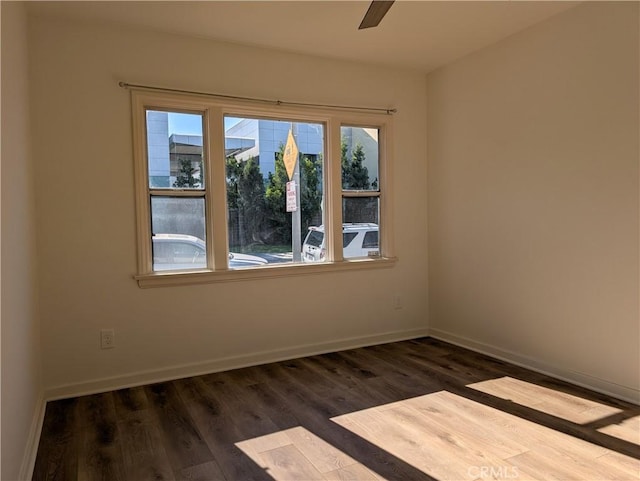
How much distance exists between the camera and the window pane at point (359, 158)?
13.4 ft

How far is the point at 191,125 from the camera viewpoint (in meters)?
3.44

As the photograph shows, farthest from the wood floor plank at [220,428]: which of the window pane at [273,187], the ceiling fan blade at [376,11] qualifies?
the ceiling fan blade at [376,11]

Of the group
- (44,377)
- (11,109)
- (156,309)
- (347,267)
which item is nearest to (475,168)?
(347,267)

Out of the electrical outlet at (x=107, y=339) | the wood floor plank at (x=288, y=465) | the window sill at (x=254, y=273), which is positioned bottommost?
the wood floor plank at (x=288, y=465)

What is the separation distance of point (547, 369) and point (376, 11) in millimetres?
2790

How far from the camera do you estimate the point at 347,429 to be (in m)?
2.50

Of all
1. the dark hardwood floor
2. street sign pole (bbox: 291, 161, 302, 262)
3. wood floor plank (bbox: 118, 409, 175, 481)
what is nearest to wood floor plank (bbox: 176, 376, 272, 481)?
the dark hardwood floor

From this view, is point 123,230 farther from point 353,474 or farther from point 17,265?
point 353,474

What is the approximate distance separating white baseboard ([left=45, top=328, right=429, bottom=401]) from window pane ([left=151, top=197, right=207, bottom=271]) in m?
0.79

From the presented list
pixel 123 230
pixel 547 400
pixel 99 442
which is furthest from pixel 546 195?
pixel 99 442

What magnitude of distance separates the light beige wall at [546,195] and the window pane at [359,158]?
0.61 m

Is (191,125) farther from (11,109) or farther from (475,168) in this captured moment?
(475,168)

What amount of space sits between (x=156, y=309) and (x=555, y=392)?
290 centimetres

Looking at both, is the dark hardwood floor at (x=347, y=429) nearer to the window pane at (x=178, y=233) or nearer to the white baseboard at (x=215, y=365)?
the white baseboard at (x=215, y=365)
